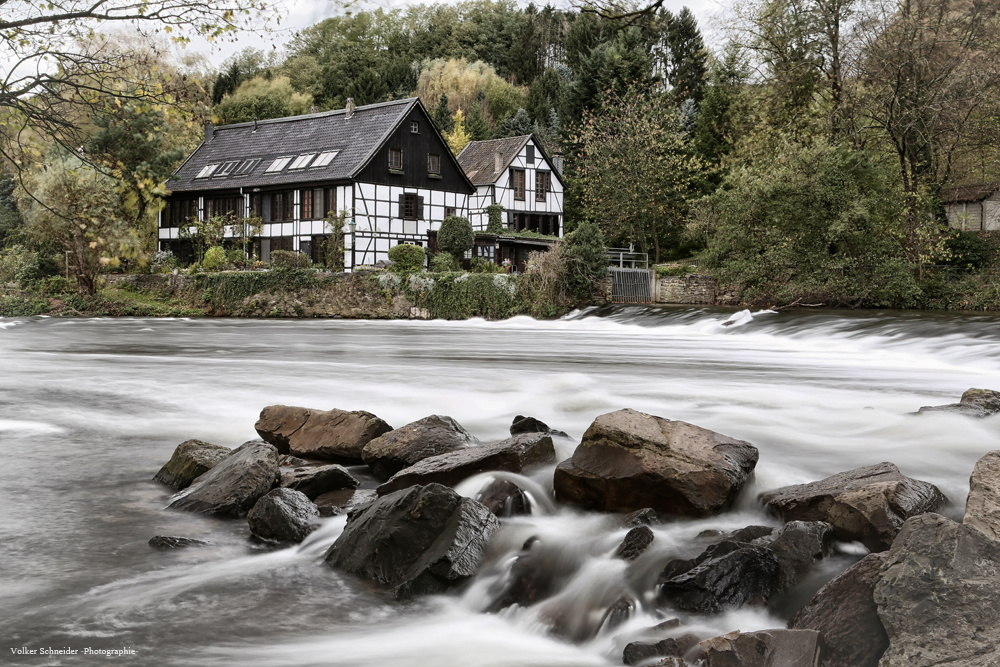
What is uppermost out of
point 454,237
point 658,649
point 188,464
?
point 454,237

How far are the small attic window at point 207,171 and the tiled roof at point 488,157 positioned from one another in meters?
15.1

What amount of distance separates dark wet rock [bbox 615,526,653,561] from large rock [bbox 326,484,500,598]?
32.2 inches

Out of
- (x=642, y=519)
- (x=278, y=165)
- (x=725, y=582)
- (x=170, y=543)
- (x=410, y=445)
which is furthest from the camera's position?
(x=278, y=165)

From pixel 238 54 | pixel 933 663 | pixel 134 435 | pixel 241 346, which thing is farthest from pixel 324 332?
pixel 238 54

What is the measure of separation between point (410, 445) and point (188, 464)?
183 cm

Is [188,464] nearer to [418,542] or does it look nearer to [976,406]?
[418,542]

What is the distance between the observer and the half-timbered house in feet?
140

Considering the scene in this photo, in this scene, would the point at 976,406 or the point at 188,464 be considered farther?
the point at 976,406

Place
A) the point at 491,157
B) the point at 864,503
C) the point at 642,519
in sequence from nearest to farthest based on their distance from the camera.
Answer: the point at 864,503, the point at 642,519, the point at 491,157

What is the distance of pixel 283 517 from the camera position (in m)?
5.74

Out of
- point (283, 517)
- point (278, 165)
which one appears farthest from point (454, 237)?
point (283, 517)

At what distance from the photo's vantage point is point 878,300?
27.6m

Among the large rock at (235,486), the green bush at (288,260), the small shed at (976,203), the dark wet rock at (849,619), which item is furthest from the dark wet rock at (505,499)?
the green bush at (288,260)

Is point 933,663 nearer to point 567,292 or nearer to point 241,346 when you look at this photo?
point 241,346
